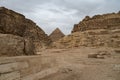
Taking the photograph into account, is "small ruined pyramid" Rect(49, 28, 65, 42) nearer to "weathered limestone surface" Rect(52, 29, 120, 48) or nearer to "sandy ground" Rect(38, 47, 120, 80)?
"weathered limestone surface" Rect(52, 29, 120, 48)

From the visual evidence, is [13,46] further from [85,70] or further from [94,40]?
[94,40]

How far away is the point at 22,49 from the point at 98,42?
63.5 ft

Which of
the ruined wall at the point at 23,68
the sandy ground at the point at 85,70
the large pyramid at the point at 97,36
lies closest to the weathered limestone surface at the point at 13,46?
the ruined wall at the point at 23,68

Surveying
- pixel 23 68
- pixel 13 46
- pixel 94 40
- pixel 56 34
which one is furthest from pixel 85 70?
pixel 56 34

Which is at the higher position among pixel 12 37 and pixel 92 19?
pixel 92 19

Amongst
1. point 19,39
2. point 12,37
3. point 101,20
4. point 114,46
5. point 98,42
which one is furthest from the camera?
point 101,20

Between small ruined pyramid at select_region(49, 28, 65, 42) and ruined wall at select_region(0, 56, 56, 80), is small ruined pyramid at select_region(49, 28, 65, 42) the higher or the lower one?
the higher one

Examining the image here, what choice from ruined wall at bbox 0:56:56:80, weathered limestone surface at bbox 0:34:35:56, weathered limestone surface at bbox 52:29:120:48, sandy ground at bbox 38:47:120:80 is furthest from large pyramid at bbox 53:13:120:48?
ruined wall at bbox 0:56:56:80

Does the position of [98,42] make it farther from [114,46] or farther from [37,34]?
[37,34]

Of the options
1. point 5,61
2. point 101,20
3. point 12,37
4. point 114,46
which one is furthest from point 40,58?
point 101,20

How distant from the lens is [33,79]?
15.5ft

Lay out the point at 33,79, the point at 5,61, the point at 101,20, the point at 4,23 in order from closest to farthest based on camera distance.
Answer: the point at 5,61
the point at 33,79
the point at 4,23
the point at 101,20

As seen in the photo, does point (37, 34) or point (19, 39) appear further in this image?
point (37, 34)

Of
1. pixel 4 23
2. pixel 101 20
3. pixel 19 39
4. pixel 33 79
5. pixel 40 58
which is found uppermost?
pixel 101 20
